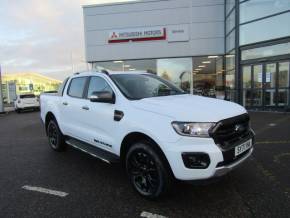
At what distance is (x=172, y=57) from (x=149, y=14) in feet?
11.0

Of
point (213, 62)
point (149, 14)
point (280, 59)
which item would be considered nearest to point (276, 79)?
point (280, 59)

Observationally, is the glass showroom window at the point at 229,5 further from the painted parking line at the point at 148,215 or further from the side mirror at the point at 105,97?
the painted parking line at the point at 148,215

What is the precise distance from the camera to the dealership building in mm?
15336

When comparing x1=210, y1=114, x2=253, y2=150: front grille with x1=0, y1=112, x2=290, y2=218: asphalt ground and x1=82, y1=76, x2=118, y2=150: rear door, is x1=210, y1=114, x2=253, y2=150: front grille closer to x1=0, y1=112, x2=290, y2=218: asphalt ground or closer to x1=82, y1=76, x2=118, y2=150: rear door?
x1=0, y1=112, x2=290, y2=218: asphalt ground

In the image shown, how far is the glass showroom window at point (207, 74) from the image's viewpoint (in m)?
18.0

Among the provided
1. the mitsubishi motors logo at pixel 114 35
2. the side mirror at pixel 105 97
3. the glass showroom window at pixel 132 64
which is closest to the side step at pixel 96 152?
the side mirror at pixel 105 97

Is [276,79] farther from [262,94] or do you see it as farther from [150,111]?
[150,111]

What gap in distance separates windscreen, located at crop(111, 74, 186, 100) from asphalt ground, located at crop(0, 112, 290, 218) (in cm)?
151

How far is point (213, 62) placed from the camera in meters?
18.3

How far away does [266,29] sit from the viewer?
530 inches

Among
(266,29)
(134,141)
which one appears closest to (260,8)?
(266,29)

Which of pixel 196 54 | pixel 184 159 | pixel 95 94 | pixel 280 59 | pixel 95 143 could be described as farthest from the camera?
pixel 196 54

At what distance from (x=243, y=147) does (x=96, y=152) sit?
2398 mm

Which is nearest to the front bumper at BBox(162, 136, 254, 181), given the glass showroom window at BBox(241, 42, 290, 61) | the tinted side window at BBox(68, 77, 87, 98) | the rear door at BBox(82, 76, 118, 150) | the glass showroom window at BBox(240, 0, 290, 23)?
the rear door at BBox(82, 76, 118, 150)
